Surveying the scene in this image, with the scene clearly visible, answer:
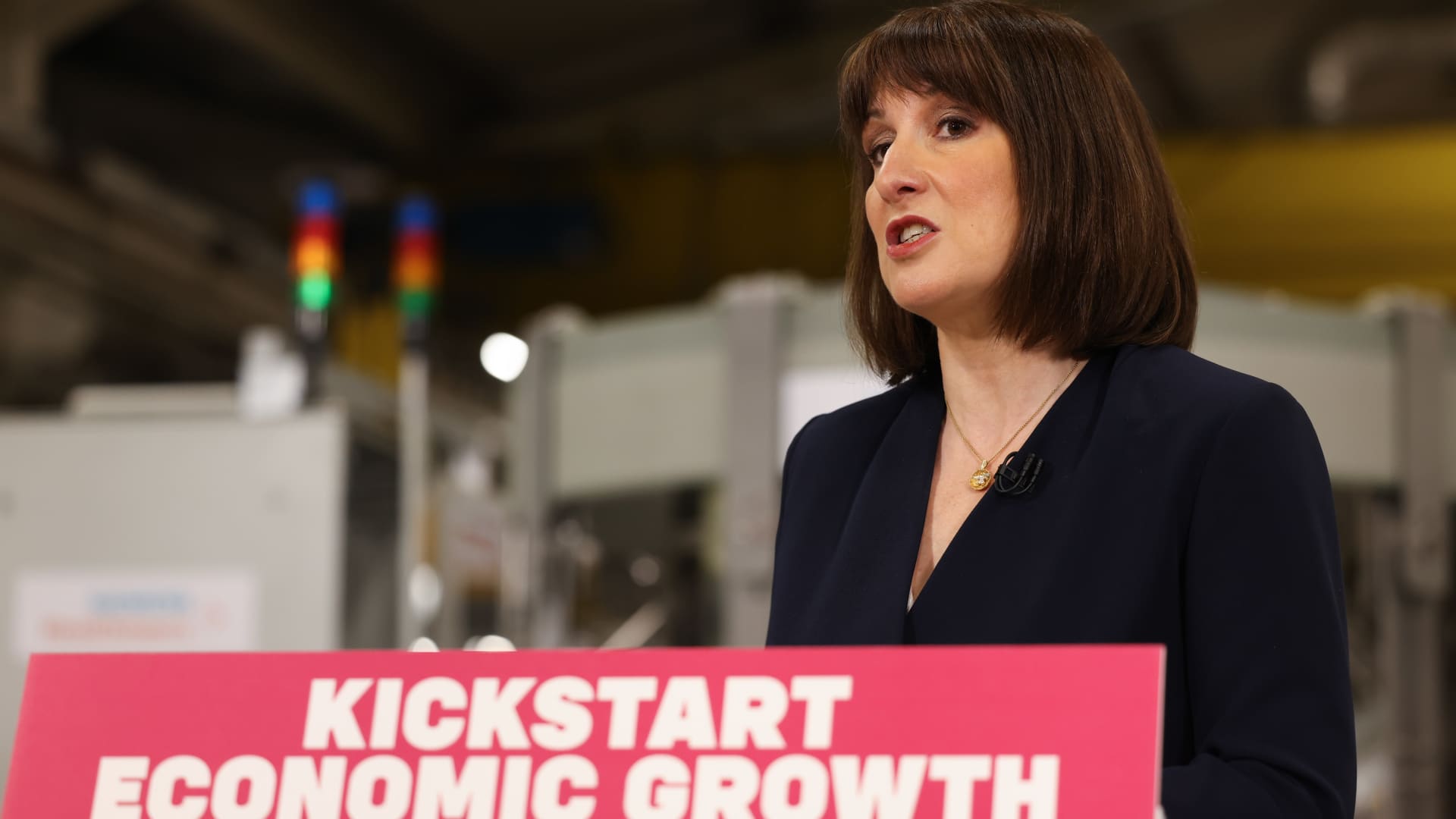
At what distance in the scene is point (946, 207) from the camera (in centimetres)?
84

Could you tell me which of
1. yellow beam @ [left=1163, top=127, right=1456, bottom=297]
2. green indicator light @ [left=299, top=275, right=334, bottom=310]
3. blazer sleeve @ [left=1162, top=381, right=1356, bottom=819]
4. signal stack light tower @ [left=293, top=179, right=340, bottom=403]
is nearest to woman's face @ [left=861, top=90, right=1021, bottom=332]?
blazer sleeve @ [left=1162, top=381, right=1356, bottom=819]

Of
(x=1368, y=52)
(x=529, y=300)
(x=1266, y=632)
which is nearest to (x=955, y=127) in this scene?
(x=1266, y=632)

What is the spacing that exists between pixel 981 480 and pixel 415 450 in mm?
2162

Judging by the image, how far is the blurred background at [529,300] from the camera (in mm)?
2727

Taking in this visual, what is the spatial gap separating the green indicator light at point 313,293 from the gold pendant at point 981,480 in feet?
7.45

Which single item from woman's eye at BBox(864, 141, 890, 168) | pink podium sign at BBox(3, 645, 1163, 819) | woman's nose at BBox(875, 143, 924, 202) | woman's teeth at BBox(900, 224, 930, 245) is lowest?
pink podium sign at BBox(3, 645, 1163, 819)

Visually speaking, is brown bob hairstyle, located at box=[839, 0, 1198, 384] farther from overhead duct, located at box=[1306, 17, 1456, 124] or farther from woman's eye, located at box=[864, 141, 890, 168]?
overhead duct, located at box=[1306, 17, 1456, 124]

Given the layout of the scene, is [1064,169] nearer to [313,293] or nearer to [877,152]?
[877,152]

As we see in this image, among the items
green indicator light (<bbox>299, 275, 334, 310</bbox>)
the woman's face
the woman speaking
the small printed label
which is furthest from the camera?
green indicator light (<bbox>299, 275, 334, 310</bbox>)

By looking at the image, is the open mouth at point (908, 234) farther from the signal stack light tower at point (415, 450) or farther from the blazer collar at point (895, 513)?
the signal stack light tower at point (415, 450)

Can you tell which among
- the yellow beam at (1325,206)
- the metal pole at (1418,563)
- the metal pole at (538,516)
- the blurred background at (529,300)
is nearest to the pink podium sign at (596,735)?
the blurred background at (529,300)

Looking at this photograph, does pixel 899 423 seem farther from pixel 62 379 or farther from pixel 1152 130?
pixel 62 379

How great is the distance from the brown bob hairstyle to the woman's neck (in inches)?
0.5

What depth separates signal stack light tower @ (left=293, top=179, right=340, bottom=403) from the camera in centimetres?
282
